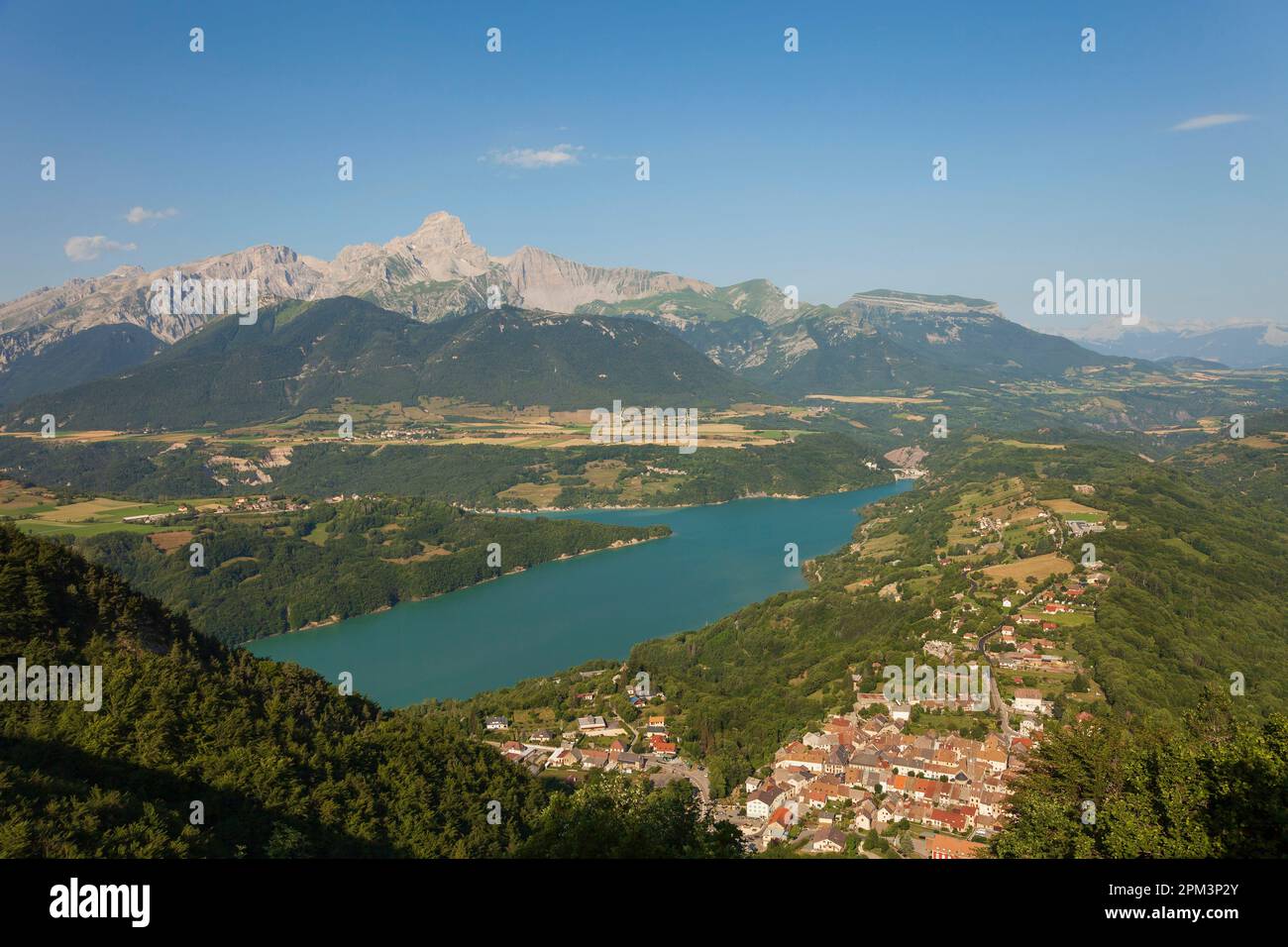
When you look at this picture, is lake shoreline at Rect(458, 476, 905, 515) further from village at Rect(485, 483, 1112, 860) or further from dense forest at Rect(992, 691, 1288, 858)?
dense forest at Rect(992, 691, 1288, 858)

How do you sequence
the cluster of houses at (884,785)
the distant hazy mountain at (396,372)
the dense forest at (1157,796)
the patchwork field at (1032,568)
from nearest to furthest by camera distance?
the dense forest at (1157,796) → the cluster of houses at (884,785) → the patchwork field at (1032,568) → the distant hazy mountain at (396,372)

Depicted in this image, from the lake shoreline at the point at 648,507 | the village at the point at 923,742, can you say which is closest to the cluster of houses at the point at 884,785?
the village at the point at 923,742

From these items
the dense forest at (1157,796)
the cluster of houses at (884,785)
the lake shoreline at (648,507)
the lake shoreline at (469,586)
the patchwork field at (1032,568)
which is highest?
the dense forest at (1157,796)

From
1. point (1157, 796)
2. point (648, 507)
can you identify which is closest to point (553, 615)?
point (648, 507)

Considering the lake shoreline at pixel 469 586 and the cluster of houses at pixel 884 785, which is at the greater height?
the cluster of houses at pixel 884 785

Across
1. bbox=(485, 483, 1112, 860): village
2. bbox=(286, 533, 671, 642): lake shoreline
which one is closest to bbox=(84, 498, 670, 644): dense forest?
bbox=(286, 533, 671, 642): lake shoreline

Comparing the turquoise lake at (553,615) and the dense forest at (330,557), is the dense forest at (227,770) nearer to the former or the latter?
the turquoise lake at (553,615)
